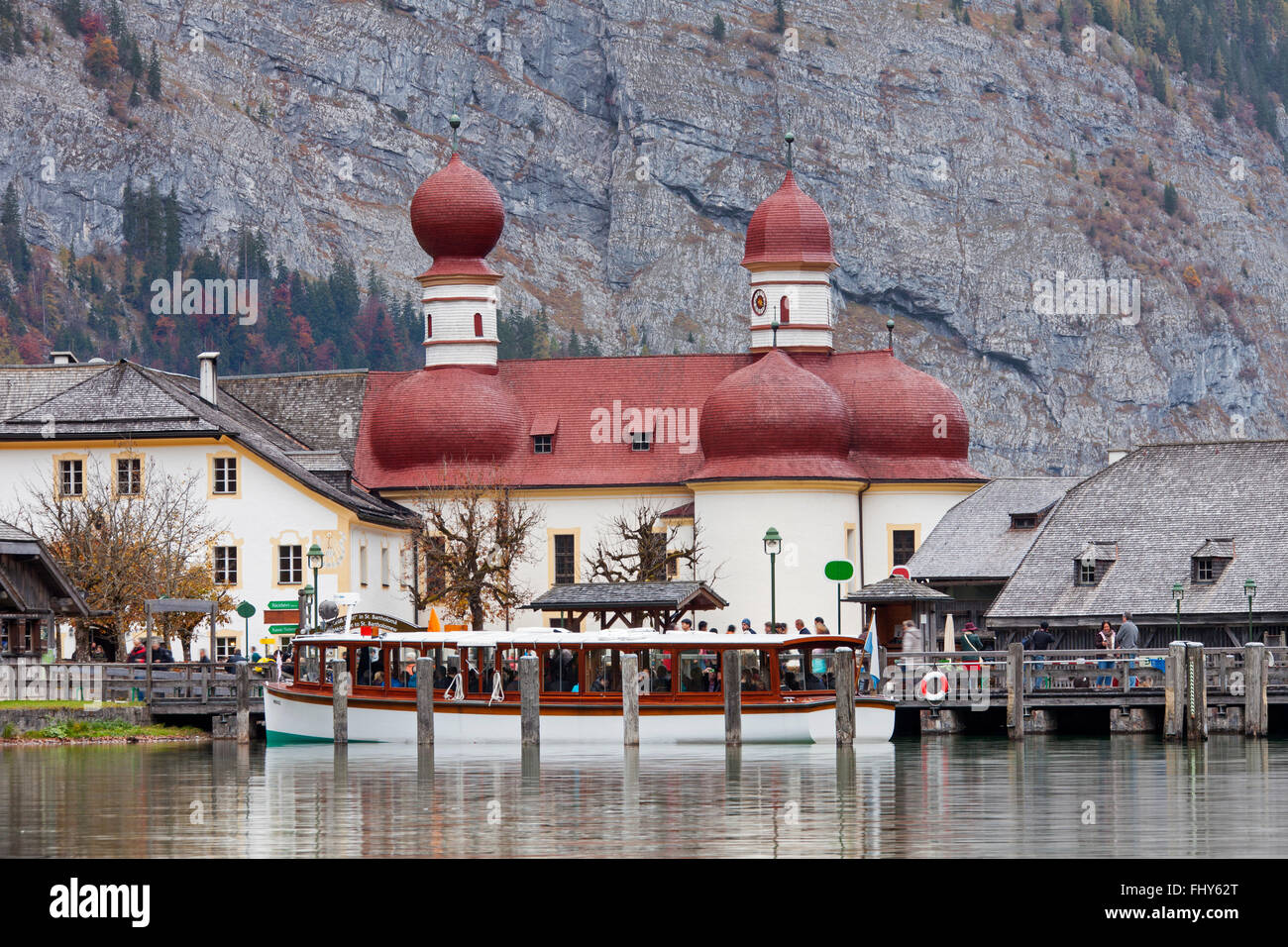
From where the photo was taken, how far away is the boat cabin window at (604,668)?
161 ft

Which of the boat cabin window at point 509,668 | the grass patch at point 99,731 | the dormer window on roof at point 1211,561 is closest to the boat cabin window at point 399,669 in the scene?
the boat cabin window at point 509,668

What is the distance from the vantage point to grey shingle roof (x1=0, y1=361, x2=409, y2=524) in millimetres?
75500

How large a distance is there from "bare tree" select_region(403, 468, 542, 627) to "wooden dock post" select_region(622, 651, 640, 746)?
29.6 m

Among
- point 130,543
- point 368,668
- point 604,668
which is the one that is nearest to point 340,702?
point 368,668

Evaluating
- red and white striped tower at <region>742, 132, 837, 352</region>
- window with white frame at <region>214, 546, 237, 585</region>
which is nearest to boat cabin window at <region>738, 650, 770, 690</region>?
window with white frame at <region>214, 546, 237, 585</region>

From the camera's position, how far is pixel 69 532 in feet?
222

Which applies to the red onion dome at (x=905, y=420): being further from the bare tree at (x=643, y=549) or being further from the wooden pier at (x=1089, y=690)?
the wooden pier at (x=1089, y=690)

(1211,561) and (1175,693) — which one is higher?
(1211,561)

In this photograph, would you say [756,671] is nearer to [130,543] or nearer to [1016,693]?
[1016,693]

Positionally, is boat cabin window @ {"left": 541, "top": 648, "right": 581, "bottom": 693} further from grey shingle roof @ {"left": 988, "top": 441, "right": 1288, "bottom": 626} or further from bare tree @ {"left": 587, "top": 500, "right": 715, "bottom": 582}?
bare tree @ {"left": 587, "top": 500, "right": 715, "bottom": 582}

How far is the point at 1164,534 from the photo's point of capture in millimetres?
63656

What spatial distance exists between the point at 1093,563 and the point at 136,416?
99.4 ft
